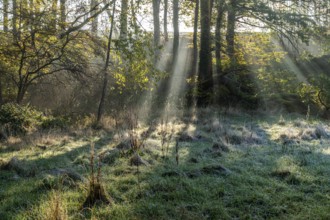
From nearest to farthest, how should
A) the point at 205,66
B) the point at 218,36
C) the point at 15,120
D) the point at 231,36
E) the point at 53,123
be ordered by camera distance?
the point at 15,120 → the point at 53,123 → the point at 205,66 → the point at 218,36 → the point at 231,36

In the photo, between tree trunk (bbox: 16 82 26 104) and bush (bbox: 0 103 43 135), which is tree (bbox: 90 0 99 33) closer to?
tree trunk (bbox: 16 82 26 104)

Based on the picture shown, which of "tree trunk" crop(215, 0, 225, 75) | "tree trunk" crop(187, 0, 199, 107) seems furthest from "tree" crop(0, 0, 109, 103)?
"tree trunk" crop(215, 0, 225, 75)

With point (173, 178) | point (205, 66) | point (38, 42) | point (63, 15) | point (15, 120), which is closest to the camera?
point (173, 178)

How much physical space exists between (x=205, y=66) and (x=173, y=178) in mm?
12079

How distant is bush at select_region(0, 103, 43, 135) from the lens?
9.75 meters

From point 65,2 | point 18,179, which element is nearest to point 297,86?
point 65,2

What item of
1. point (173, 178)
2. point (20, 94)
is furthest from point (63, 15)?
point (173, 178)

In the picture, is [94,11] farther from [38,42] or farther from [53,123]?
[53,123]

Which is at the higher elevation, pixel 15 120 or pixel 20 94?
pixel 20 94

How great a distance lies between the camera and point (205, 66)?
16828 millimetres

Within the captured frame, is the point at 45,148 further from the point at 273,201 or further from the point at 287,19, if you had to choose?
the point at 287,19

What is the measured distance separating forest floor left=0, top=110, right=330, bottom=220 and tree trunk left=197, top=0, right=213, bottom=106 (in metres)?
7.33

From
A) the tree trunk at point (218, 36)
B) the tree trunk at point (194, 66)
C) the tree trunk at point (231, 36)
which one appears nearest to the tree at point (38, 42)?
the tree trunk at point (194, 66)

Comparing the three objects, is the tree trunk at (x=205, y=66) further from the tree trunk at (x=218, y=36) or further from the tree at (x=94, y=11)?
the tree at (x=94, y=11)
